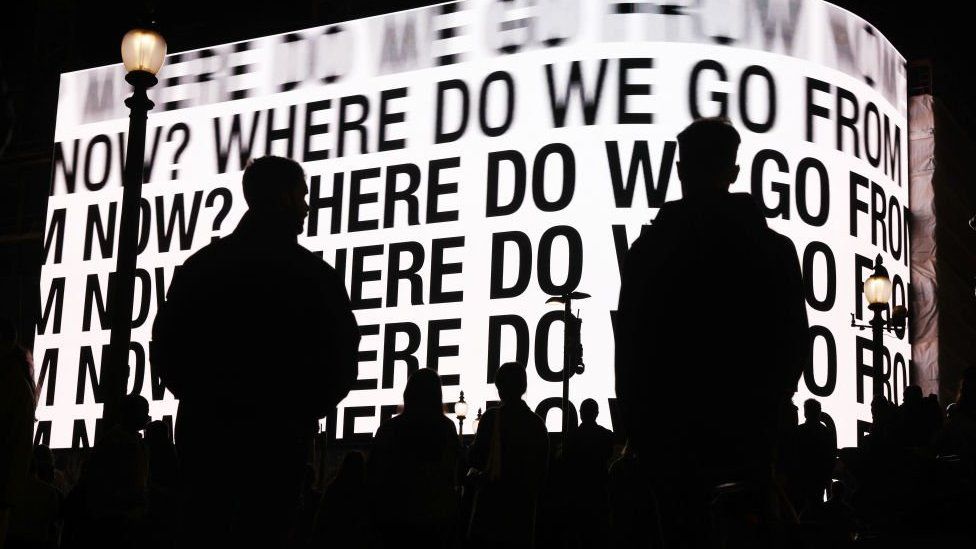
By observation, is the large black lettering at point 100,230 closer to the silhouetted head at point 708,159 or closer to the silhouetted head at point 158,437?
the silhouetted head at point 158,437

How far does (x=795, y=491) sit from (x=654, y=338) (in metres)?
6.32

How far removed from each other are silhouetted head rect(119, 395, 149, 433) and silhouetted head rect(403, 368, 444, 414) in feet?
9.30

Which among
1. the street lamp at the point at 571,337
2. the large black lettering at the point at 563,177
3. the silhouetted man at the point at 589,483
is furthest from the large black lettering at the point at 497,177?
the silhouetted man at the point at 589,483

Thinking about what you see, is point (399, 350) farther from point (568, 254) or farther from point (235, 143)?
point (235, 143)

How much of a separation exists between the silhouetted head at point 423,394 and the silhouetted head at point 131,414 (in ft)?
9.30

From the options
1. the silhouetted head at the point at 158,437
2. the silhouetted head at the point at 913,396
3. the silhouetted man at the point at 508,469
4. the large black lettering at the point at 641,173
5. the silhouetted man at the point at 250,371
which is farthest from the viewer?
the large black lettering at the point at 641,173

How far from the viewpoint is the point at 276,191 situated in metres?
4.11

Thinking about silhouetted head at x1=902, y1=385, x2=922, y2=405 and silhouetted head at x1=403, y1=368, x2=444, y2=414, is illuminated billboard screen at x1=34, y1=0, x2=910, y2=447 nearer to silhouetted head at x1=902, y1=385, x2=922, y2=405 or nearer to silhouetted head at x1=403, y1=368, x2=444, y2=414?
silhouetted head at x1=902, y1=385, x2=922, y2=405

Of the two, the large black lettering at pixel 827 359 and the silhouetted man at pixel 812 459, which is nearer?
the silhouetted man at pixel 812 459

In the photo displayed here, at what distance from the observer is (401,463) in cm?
619

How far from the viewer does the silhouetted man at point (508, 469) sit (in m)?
7.03

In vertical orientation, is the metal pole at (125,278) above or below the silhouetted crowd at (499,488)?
above

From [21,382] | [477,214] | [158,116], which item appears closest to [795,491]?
[21,382]

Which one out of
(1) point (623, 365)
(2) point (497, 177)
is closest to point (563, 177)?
(2) point (497, 177)
